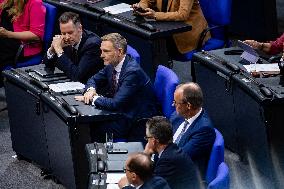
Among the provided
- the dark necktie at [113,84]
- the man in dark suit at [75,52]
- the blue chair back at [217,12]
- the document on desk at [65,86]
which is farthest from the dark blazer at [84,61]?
the blue chair back at [217,12]

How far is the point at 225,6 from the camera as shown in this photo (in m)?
6.69

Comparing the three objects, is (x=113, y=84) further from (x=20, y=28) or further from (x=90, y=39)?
(x=20, y=28)

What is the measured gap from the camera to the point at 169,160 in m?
3.96

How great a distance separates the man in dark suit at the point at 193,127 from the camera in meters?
4.20

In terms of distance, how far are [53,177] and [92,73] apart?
2.79ft

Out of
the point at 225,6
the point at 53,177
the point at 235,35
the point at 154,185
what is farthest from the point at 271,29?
the point at 154,185

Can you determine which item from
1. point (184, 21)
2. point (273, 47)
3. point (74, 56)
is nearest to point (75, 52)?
point (74, 56)

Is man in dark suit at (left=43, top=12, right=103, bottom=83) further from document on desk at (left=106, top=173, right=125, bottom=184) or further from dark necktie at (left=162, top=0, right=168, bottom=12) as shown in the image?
document on desk at (left=106, top=173, right=125, bottom=184)

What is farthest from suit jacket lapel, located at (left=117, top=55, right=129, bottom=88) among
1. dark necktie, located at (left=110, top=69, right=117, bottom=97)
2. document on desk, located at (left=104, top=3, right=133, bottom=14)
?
document on desk, located at (left=104, top=3, right=133, bottom=14)

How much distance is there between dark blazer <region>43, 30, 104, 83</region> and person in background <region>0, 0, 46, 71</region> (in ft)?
2.99

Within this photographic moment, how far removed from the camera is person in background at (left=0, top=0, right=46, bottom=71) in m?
6.57

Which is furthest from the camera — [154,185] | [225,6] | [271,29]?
[271,29]

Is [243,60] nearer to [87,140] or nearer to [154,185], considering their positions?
[87,140]

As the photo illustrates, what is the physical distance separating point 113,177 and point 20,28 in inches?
116
